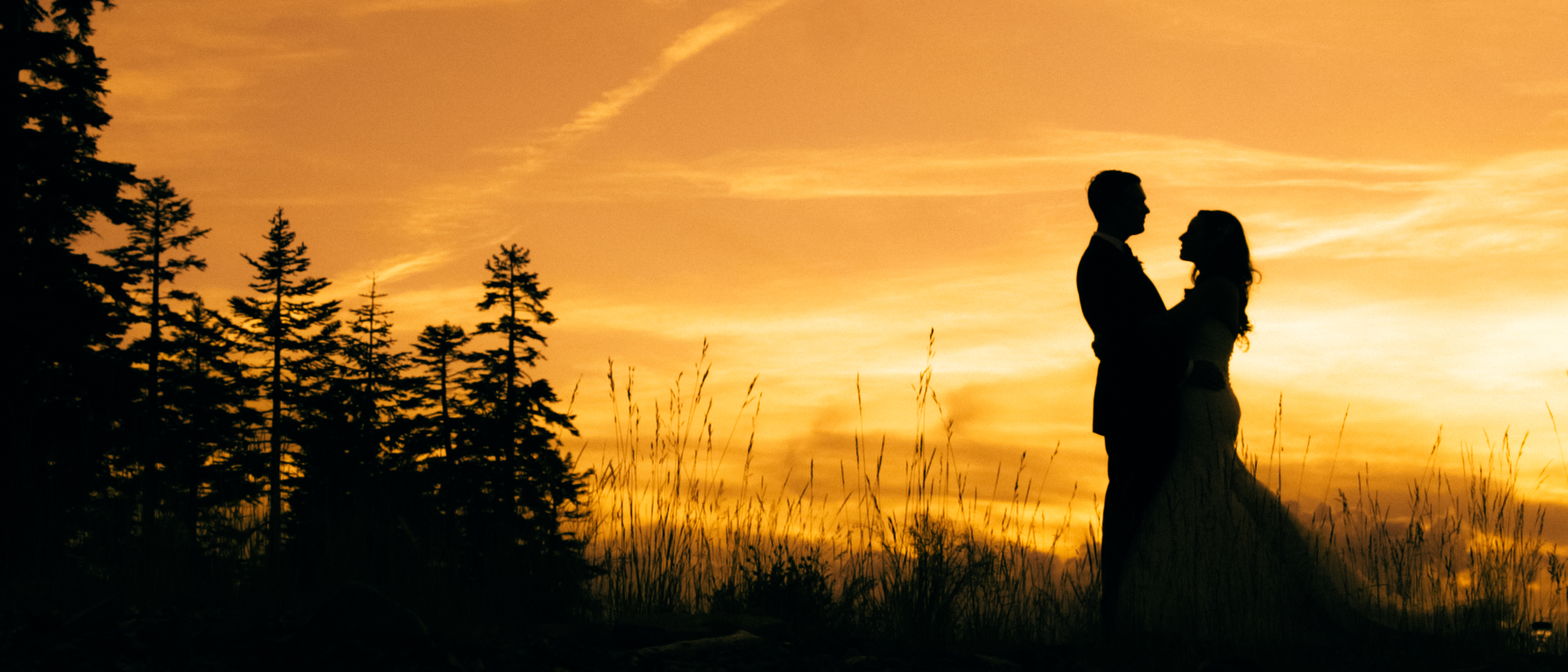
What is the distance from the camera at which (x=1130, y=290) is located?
4.35 m

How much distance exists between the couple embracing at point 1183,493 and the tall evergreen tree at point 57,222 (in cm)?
1006

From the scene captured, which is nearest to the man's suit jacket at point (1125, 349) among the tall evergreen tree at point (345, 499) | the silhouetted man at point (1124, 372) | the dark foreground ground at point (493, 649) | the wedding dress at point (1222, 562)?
the silhouetted man at point (1124, 372)

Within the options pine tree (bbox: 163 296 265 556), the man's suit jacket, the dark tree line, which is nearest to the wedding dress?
the man's suit jacket

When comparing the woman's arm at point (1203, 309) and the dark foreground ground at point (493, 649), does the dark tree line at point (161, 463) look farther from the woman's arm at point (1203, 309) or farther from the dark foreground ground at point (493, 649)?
the woman's arm at point (1203, 309)

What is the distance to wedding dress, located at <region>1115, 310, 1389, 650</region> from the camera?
4246 mm

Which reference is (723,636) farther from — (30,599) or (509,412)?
(509,412)

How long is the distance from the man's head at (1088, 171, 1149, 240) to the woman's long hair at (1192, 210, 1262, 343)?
0.34 m

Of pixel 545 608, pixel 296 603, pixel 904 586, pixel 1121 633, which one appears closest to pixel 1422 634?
pixel 1121 633

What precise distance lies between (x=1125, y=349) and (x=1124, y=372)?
100 mm

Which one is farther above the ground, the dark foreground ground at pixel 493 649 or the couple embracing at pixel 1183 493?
the couple embracing at pixel 1183 493

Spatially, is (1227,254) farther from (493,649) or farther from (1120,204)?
(493,649)

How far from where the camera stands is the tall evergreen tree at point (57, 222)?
1200 centimetres

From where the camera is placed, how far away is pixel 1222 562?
4.29 metres

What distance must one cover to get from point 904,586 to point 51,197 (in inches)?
535
